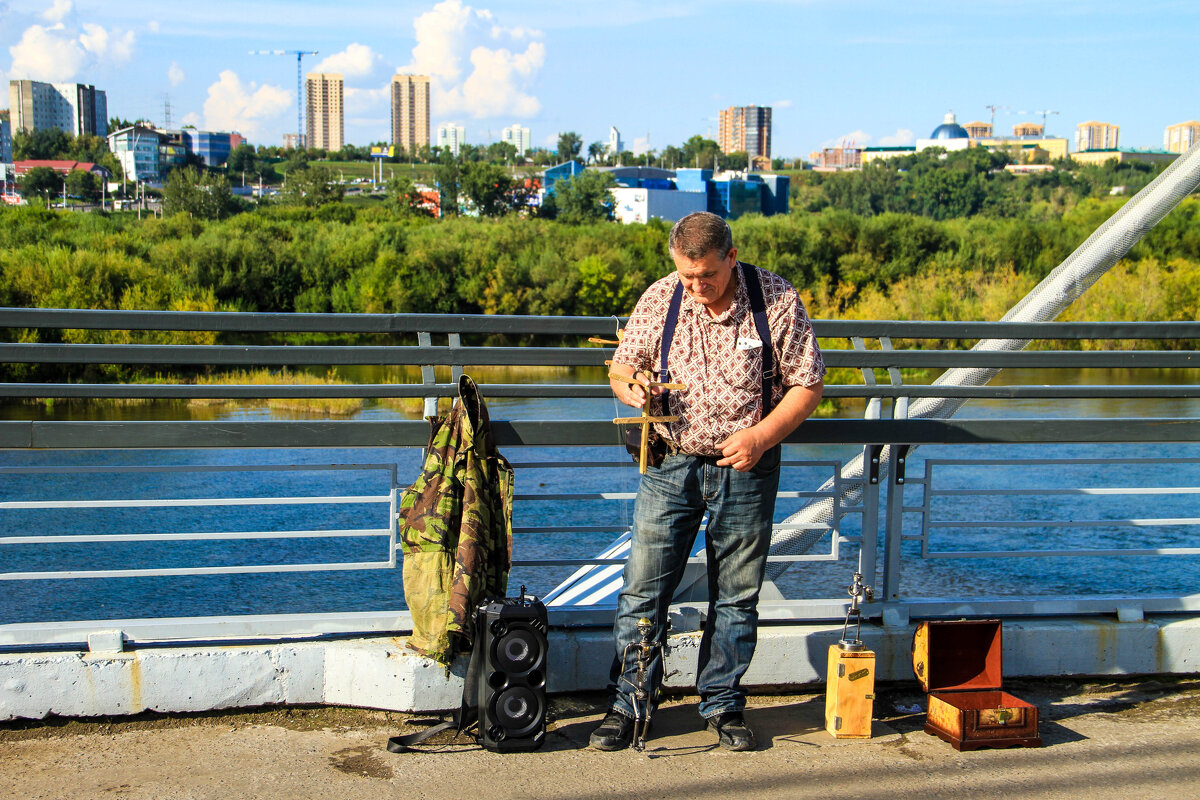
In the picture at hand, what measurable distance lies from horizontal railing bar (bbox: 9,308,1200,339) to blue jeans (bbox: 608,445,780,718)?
82 centimetres

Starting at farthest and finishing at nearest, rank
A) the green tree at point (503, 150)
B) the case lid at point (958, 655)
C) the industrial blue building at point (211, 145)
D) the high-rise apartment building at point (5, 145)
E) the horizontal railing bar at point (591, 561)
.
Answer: the industrial blue building at point (211, 145) → the green tree at point (503, 150) → the high-rise apartment building at point (5, 145) → the horizontal railing bar at point (591, 561) → the case lid at point (958, 655)

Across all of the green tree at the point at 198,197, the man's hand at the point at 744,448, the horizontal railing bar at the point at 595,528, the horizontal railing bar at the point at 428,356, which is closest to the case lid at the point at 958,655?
the horizontal railing bar at the point at 595,528

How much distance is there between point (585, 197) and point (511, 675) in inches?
3488

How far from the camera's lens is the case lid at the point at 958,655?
3.86m

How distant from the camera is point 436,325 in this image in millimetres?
3961

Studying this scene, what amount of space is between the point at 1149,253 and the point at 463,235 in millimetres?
30459

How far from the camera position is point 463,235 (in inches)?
2090

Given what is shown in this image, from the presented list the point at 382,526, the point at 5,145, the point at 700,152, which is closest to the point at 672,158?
the point at 700,152

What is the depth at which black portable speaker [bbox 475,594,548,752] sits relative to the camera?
11.3 feet

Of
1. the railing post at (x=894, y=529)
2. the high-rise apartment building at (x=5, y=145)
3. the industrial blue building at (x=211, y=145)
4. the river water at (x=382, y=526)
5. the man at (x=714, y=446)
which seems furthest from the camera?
the industrial blue building at (x=211, y=145)

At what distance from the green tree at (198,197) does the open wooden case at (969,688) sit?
68.7 metres

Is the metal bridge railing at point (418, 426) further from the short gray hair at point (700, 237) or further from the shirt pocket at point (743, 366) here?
the short gray hair at point (700, 237)

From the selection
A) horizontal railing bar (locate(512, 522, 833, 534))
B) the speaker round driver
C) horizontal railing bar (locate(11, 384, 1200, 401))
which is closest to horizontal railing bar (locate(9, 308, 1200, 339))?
horizontal railing bar (locate(11, 384, 1200, 401))

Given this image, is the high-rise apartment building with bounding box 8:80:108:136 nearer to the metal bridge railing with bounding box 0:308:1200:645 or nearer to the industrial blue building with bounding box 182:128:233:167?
the industrial blue building with bounding box 182:128:233:167
